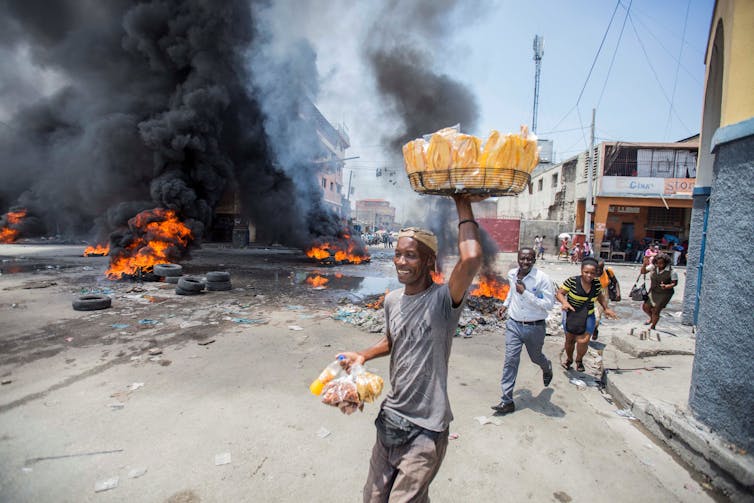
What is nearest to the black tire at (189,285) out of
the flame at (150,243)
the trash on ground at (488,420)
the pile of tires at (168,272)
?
the pile of tires at (168,272)

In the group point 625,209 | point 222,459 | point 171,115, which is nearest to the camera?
point 222,459

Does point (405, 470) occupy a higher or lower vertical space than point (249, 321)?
higher

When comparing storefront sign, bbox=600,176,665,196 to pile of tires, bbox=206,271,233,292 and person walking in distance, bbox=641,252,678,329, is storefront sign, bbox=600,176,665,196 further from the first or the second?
pile of tires, bbox=206,271,233,292

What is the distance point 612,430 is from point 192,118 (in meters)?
17.8

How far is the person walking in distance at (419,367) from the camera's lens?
5.58 feet

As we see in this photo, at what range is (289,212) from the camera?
2108cm

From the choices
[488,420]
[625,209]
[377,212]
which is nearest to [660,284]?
[488,420]

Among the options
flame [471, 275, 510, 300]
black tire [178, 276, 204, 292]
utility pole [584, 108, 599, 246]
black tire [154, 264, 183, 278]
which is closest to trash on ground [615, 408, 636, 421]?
flame [471, 275, 510, 300]

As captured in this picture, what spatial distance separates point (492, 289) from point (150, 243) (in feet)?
38.6

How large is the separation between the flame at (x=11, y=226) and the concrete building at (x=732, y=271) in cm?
3255

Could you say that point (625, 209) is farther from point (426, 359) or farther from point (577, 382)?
point (426, 359)

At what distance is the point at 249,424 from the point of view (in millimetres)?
3439

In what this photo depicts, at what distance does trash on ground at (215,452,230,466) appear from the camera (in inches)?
112

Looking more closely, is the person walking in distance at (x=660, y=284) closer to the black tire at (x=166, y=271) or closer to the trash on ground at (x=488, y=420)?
the trash on ground at (x=488, y=420)
